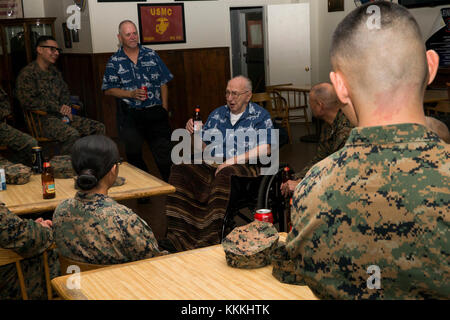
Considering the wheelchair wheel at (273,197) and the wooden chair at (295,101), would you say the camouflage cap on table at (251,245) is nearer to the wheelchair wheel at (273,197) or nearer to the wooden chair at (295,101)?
the wheelchair wheel at (273,197)

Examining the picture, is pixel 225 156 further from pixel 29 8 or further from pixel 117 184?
pixel 29 8

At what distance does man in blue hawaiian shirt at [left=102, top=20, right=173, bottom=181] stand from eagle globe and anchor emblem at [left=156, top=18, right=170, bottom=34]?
3569 millimetres

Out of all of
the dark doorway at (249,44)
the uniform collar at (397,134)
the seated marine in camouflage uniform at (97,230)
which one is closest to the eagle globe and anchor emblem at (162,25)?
the dark doorway at (249,44)

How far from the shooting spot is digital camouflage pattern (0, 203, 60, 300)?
6.77 ft

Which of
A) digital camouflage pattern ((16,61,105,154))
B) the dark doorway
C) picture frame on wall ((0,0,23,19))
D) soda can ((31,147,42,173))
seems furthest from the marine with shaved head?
picture frame on wall ((0,0,23,19))

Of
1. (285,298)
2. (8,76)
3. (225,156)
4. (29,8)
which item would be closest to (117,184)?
(225,156)

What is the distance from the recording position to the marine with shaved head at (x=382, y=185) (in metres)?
0.88

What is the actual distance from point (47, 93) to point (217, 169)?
2.82 meters

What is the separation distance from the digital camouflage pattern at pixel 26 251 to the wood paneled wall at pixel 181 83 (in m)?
6.48

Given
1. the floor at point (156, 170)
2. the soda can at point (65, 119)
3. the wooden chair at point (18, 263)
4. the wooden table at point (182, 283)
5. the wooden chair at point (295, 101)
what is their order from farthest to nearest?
1. the wooden chair at point (295, 101)
2. the soda can at point (65, 119)
3. the floor at point (156, 170)
4. the wooden chair at point (18, 263)
5. the wooden table at point (182, 283)

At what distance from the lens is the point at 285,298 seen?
5.23ft

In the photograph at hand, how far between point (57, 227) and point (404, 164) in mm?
1616

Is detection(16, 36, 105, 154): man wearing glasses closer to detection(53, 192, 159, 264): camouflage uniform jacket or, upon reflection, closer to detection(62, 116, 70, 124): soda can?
detection(62, 116, 70, 124): soda can

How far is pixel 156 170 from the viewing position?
6672 millimetres
